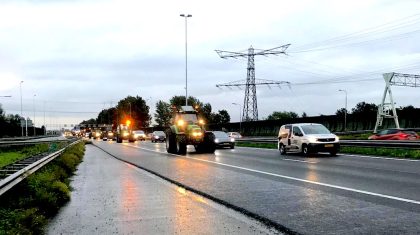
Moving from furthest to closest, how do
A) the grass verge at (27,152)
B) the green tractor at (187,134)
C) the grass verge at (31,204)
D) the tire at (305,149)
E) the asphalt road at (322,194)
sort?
the green tractor at (187,134) < the tire at (305,149) < the grass verge at (27,152) < the asphalt road at (322,194) < the grass verge at (31,204)

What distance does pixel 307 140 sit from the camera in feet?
80.1

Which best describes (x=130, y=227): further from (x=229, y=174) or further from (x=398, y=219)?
(x=229, y=174)

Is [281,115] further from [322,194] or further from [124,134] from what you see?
[322,194]

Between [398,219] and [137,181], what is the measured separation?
332 inches

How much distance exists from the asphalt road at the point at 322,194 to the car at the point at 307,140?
6730 millimetres

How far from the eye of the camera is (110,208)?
30.8 ft

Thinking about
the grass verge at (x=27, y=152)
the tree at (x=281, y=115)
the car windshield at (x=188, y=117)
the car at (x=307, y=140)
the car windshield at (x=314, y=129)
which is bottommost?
the grass verge at (x=27, y=152)

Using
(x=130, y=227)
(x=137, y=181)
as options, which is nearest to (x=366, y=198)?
(x=130, y=227)

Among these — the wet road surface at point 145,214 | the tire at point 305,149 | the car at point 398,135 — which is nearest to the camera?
the wet road surface at point 145,214

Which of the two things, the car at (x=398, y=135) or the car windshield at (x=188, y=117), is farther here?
the car at (x=398, y=135)

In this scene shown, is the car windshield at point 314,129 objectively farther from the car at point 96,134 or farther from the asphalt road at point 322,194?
the car at point 96,134

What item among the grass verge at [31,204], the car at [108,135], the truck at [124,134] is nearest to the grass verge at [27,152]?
the grass verge at [31,204]

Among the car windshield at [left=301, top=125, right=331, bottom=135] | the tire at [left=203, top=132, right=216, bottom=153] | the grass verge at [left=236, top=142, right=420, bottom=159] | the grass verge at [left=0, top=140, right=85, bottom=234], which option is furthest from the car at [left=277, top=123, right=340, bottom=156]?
the grass verge at [left=0, top=140, right=85, bottom=234]

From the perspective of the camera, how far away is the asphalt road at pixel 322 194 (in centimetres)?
739
